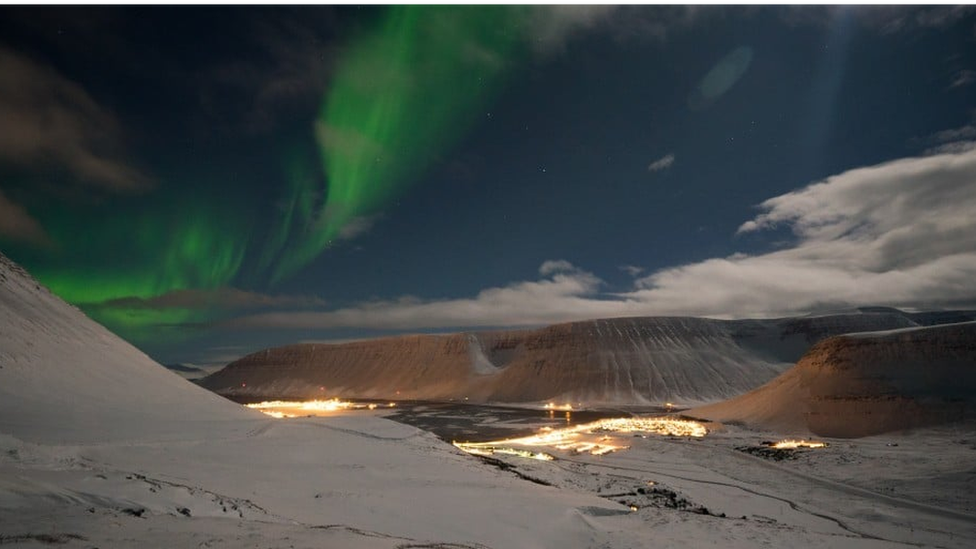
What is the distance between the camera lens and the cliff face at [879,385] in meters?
42.0

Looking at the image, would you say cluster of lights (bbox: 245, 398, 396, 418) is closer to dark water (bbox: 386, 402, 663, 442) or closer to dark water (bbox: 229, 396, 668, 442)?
dark water (bbox: 229, 396, 668, 442)

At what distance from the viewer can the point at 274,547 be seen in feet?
23.1

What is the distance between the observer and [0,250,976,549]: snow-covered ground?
8883 mm

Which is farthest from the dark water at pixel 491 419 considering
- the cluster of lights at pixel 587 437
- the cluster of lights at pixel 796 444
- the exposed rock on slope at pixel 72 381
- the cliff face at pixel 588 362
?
the exposed rock on slope at pixel 72 381

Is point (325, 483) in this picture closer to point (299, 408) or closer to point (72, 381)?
point (72, 381)

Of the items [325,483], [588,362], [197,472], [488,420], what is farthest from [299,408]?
[197,472]

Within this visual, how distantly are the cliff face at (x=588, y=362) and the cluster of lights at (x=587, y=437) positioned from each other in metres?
37.1

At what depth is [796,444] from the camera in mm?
39562

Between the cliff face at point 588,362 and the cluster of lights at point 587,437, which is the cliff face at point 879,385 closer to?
the cluster of lights at point 587,437

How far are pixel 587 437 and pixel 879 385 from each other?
25.8 meters

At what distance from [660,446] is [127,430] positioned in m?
33.1

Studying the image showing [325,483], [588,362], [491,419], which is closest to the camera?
[325,483]

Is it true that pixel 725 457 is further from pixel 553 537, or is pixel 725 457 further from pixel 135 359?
pixel 135 359

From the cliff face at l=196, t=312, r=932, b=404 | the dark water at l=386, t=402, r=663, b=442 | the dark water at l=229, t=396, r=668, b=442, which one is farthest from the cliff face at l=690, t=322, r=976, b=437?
the cliff face at l=196, t=312, r=932, b=404
